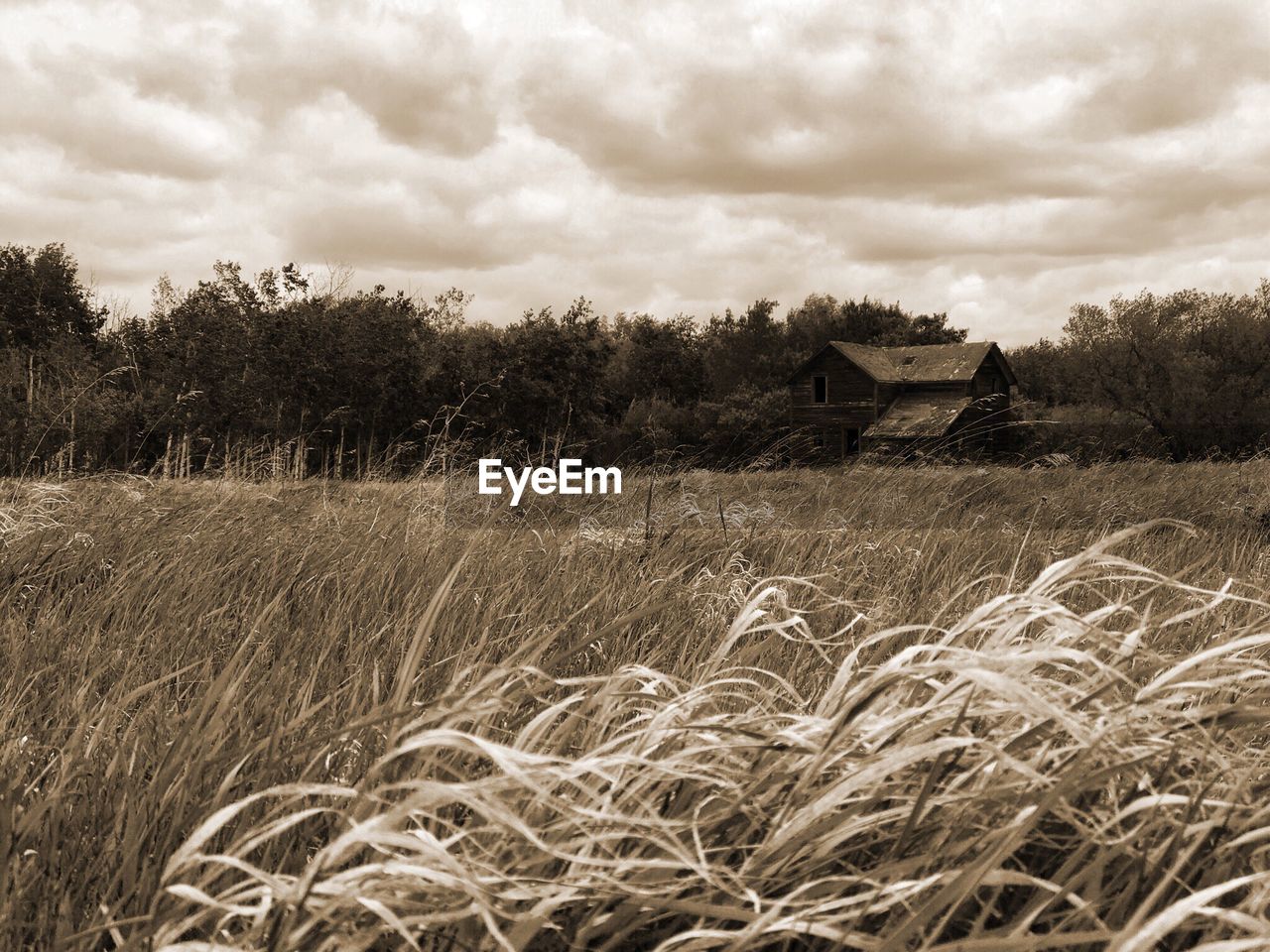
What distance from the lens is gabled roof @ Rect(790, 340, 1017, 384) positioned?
45.0m

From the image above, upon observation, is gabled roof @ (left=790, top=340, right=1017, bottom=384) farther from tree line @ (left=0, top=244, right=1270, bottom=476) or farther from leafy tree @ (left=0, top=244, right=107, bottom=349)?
leafy tree @ (left=0, top=244, right=107, bottom=349)

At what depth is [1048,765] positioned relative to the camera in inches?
51.5

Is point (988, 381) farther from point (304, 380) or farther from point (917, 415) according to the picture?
point (304, 380)

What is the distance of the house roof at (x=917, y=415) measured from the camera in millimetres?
42000

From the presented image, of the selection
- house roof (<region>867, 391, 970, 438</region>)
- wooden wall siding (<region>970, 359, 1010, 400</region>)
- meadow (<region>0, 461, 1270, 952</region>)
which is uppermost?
wooden wall siding (<region>970, 359, 1010, 400</region>)

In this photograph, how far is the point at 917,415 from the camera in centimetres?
4488

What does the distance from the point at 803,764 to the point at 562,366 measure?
126ft

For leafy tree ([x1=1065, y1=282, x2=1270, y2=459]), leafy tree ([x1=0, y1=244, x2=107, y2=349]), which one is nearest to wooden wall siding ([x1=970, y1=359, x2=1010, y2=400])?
leafy tree ([x1=1065, y1=282, x2=1270, y2=459])

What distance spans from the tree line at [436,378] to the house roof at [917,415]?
3688 mm

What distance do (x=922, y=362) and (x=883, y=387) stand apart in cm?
293

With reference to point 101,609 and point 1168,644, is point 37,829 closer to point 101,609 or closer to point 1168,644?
point 101,609

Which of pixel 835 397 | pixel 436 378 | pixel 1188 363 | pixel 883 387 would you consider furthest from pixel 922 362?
pixel 436 378

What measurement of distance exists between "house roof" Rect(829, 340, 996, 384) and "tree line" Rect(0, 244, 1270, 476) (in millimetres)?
3678

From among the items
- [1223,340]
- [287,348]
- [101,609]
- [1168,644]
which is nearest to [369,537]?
[101,609]
